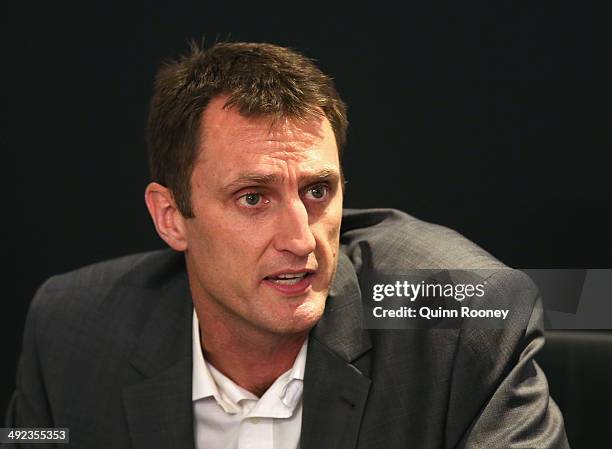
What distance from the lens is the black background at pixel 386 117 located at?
2.23 metres

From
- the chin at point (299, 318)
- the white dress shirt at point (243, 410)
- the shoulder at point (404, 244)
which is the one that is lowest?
the white dress shirt at point (243, 410)

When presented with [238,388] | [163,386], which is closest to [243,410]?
[238,388]

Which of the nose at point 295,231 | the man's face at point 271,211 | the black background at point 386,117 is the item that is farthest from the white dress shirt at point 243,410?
the black background at point 386,117

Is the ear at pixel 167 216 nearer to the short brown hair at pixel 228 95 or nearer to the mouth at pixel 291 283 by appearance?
the short brown hair at pixel 228 95

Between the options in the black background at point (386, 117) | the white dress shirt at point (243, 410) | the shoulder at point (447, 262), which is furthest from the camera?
the black background at point (386, 117)

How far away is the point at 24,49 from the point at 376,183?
947 mm

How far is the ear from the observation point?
6.39ft

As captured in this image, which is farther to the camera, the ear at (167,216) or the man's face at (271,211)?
the ear at (167,216)

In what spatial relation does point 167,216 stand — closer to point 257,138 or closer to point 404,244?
point 257,138

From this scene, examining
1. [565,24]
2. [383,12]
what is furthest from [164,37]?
[565,24]

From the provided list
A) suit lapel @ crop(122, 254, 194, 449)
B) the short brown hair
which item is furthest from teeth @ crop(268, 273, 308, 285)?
suit lapel @ crop(122, 254, 194, 449)

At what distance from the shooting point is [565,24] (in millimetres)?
2211

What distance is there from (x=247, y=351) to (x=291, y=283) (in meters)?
0.30

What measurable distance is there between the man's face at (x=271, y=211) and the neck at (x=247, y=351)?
0.15 metres
